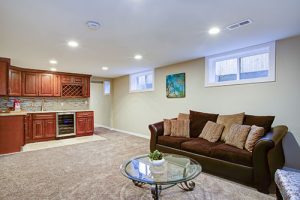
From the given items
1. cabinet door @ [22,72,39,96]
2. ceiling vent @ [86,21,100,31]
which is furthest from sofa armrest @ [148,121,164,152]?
cabinet door @ [22,72,39,96]

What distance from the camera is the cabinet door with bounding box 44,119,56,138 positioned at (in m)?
5.57

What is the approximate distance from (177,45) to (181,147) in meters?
1.96

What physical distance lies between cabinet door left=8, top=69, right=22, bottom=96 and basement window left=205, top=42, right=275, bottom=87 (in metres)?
5.47

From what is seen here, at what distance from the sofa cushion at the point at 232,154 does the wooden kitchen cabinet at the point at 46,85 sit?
5.53m

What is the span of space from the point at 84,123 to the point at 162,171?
187 inches

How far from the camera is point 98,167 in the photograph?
10.8 feet

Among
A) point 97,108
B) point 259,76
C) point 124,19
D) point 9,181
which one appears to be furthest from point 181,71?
point 97,108

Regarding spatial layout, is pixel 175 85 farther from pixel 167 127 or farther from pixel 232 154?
pixel 232 154

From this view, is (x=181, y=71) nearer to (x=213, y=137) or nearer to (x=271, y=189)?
(x=213, y=137)

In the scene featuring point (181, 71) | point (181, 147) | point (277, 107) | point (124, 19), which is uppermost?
point (124, 19)

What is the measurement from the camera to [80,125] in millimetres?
6227

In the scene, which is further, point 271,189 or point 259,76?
point 259,76

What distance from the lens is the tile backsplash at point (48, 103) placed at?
541cm

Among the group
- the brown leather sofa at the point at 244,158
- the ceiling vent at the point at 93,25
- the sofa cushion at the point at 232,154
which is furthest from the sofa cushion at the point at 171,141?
the ceiling vent at the point at 93,25
